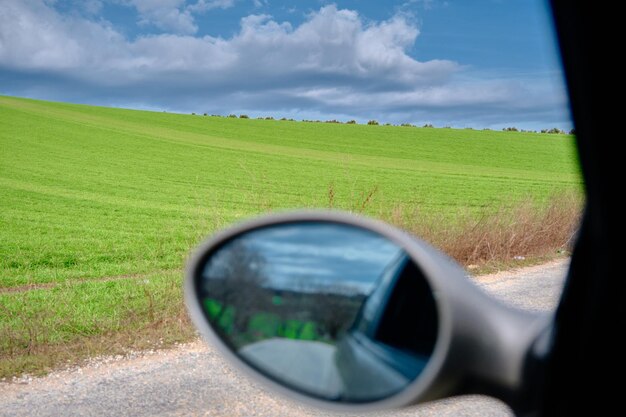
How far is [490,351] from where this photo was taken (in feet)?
3.21

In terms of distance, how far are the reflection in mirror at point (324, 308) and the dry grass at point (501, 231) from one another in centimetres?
666

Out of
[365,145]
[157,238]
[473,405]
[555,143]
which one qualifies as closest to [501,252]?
[473,405]

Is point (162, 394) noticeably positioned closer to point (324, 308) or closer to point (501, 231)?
point (324, 308)

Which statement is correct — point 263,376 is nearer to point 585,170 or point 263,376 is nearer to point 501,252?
point 585,170

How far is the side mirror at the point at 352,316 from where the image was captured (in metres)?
0.98

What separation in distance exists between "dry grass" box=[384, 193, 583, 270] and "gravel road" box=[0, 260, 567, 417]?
13.8 ft

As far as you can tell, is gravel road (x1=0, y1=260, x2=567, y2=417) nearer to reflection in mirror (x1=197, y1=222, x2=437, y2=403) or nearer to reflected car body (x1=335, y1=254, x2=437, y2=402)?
reflection in mirror (x1=197, y1=222, x2=437, y2=403)

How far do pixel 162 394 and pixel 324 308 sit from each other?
284 centimetres

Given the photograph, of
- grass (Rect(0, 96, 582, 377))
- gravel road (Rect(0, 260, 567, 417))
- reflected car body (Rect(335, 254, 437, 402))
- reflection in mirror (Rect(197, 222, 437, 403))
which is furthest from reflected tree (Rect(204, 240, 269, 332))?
gravel road (Rect(0, 260, 567, 417))

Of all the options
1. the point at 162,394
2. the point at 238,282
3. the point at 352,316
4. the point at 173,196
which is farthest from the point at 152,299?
the point at 173,196

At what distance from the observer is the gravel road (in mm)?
3516

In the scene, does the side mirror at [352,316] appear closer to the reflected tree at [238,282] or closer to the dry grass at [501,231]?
the reflected tree at [238,282]

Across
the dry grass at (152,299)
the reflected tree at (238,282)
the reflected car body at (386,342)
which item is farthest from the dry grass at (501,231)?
the reflected car body at (386,342)

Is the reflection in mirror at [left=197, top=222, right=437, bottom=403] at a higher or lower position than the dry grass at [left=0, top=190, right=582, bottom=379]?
higher
